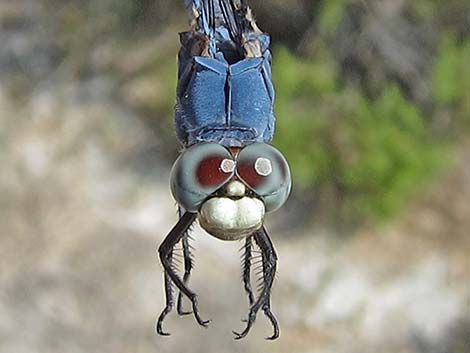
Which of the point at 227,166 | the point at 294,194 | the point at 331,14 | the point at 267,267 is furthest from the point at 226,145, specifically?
the point at 294,194

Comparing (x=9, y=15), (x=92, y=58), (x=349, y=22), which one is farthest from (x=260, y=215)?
(x=9, y=15)

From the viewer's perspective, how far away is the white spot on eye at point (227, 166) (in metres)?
1.05

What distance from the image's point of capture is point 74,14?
12.4 ft

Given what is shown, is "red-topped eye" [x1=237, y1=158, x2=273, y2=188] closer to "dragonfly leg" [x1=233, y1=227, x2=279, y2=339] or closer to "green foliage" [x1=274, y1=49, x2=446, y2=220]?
"dragonfly leg" [x1=233, y1=227, x2=279, y2=339]

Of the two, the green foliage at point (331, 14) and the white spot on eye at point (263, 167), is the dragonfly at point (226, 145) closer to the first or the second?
the white spot on eye at point (263, 167)

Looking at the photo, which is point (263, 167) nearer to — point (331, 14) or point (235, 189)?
point (235, 189)

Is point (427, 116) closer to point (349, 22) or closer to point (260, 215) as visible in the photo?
point (349, 22)

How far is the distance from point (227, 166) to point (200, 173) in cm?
3

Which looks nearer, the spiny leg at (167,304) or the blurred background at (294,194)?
the spiny leg at (167,304)

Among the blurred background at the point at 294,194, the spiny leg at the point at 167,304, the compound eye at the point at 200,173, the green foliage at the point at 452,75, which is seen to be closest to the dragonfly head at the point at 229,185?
the compound eye at the point at 200,173

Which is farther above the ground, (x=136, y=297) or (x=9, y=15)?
(x=9, y=15)

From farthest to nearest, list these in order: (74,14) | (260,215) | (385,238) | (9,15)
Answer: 1. (9,15)
2. (74,14)
3. (385,238)
4. (260,215)

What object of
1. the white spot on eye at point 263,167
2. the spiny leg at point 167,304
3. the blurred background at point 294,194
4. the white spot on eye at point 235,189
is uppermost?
the blurred background at point 294,194

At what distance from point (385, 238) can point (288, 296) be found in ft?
1.50
